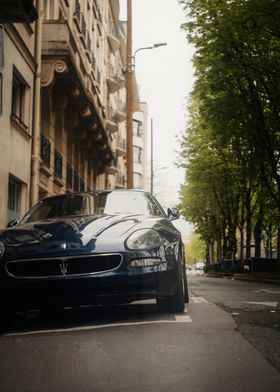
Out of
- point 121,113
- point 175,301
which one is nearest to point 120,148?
point 121,113

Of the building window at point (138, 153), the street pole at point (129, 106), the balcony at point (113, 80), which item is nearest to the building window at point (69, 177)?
the street pole at point (129, 106)

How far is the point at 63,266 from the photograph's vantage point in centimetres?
584

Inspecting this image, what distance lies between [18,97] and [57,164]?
472 cm

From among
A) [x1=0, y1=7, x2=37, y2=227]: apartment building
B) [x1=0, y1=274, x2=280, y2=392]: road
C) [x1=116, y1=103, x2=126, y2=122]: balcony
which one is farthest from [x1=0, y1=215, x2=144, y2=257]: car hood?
[x1=116, y1=103, x2=126, y2=122]: balcony

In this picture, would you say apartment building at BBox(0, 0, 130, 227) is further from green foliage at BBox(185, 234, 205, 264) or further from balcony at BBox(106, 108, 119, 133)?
green foliage at BBox(185, 234, 205, 264)

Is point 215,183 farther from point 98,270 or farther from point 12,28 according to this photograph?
point 98,270

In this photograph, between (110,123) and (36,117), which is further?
(110,123)

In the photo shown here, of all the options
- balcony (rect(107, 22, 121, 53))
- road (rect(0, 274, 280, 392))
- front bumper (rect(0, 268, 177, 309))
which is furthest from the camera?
balcony (rect(107, 22, 121, 53))

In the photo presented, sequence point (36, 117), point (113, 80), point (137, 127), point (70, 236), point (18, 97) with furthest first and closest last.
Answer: point (137, 127) → point (113, 80) → point (36, 117) → point (18, 97) → point (70, 236)

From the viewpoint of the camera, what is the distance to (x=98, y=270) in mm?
5883

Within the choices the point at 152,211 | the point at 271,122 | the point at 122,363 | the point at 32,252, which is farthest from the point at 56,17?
the point at 122,363

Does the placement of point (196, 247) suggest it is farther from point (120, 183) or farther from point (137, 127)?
point (120, 183)

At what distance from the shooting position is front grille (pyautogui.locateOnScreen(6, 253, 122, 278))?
19.2 ft

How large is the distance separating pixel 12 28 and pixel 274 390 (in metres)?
12.3
